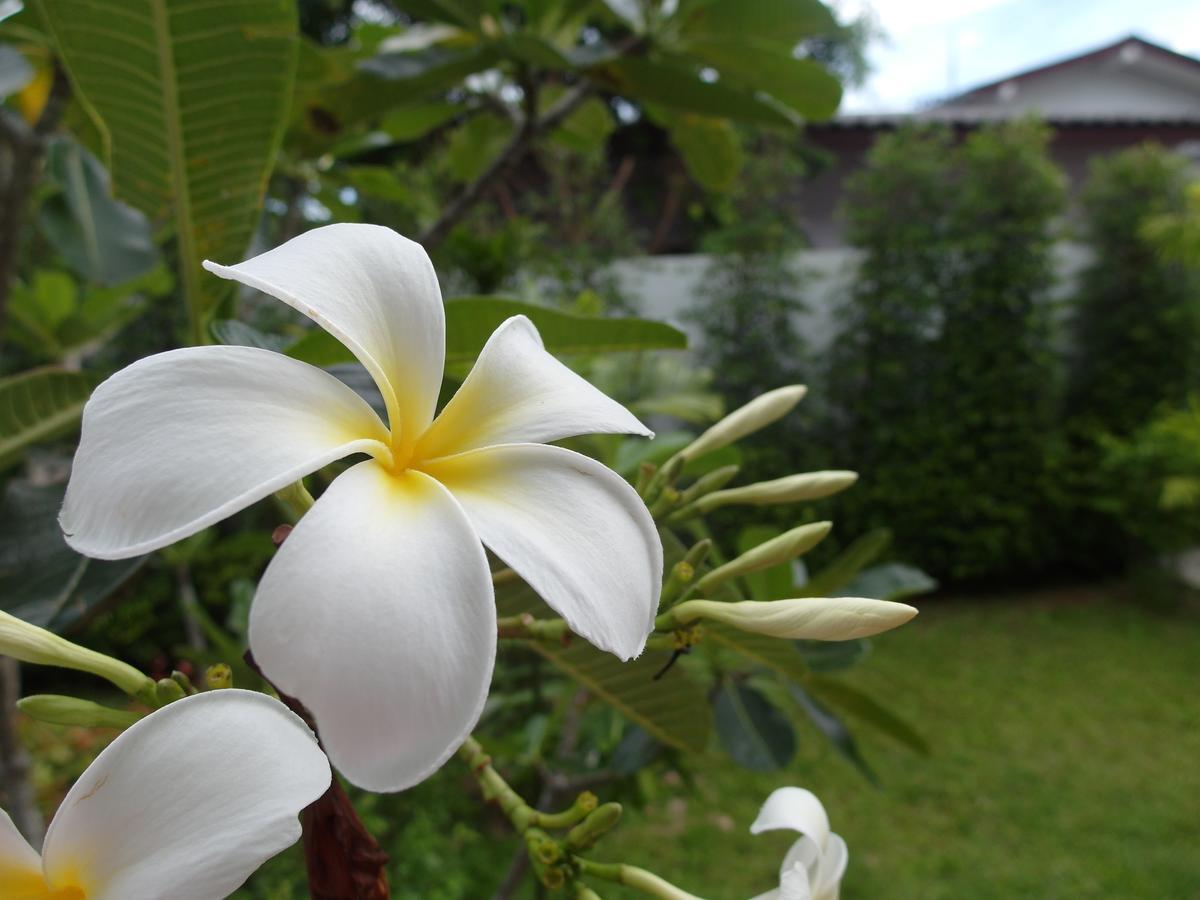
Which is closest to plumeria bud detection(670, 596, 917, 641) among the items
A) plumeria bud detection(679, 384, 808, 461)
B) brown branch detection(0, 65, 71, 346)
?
plumeria bud detection(679, 384, 808, 461)

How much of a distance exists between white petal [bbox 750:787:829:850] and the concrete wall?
5.46 meters

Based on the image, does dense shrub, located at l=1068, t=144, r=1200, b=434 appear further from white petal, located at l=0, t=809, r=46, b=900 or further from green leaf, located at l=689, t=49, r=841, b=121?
white petal, located at l=0, t=809, r=46, b=900

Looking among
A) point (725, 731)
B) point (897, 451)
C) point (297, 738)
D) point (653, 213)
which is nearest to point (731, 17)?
point (725, 731)

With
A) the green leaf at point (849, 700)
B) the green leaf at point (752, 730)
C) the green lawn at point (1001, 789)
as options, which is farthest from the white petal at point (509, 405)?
the green lawn at point (1001, 789)

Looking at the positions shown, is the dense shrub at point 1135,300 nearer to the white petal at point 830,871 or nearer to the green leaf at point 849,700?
the green leaf at point 849,700

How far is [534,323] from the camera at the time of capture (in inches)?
22.4

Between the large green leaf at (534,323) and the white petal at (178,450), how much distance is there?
0.23 metres

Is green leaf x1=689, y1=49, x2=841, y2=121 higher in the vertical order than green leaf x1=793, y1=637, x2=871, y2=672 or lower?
higher

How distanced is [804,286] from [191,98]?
18.2 feet

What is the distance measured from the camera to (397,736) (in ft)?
0.77

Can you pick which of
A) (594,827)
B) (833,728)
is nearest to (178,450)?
(594,827)

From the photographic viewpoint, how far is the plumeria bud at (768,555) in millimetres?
463

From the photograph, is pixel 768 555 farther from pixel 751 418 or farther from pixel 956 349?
pixel 956 349

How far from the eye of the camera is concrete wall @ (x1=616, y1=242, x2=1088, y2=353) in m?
5.84
